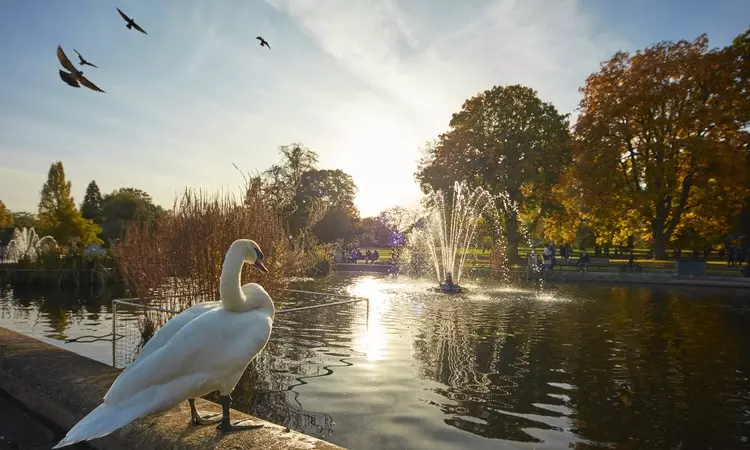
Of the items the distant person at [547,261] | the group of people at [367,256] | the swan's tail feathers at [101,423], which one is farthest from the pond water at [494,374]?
the group of people at [367,256]

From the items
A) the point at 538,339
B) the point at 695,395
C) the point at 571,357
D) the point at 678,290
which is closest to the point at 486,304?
the point at 538,339

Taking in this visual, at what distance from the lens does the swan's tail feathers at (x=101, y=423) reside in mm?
3234

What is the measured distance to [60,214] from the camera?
201 ft

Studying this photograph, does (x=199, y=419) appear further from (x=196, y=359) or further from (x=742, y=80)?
(x=742, y=80)

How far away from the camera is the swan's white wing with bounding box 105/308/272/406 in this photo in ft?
12.3

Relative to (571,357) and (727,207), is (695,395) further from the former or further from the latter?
(727,207)

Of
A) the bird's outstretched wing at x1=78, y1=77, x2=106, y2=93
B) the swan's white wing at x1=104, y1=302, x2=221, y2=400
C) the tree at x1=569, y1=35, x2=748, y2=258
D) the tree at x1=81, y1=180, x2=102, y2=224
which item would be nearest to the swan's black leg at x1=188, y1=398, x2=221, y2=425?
the swan's white wing at x1=104, y1=302, x2=221, y2=400

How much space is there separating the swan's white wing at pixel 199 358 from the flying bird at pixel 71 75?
9.35 feet

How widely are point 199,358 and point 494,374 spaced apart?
6515 mm

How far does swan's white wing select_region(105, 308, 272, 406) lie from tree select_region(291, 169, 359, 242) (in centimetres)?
6188

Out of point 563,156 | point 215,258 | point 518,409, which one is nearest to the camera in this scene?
point 518,409

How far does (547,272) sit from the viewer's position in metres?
33.5

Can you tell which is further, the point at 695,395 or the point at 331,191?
the point at 331,191

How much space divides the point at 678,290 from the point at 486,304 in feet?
45.3
